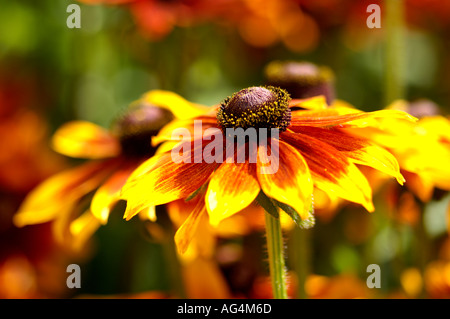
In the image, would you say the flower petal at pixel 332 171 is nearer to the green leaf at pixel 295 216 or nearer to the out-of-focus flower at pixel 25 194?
→ the green leaf at pixel 295 216

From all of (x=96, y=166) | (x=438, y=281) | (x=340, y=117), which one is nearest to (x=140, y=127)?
(x=96, y=166)

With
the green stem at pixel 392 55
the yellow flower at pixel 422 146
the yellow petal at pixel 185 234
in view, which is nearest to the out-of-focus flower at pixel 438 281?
the yellow flower at pixel 422 146

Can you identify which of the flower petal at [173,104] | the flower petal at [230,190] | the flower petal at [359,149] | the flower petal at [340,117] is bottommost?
the flower petal at [230,190]

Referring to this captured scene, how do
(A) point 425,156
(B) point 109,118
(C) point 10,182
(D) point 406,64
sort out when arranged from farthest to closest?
(D) point 406,64
(B) point 109,118
(C) point 10,182
(A) point 425,156

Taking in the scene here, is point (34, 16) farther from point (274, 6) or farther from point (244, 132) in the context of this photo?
point (244, 132)

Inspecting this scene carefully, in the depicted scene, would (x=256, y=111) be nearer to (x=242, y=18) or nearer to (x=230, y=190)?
(x=230, y=190)
